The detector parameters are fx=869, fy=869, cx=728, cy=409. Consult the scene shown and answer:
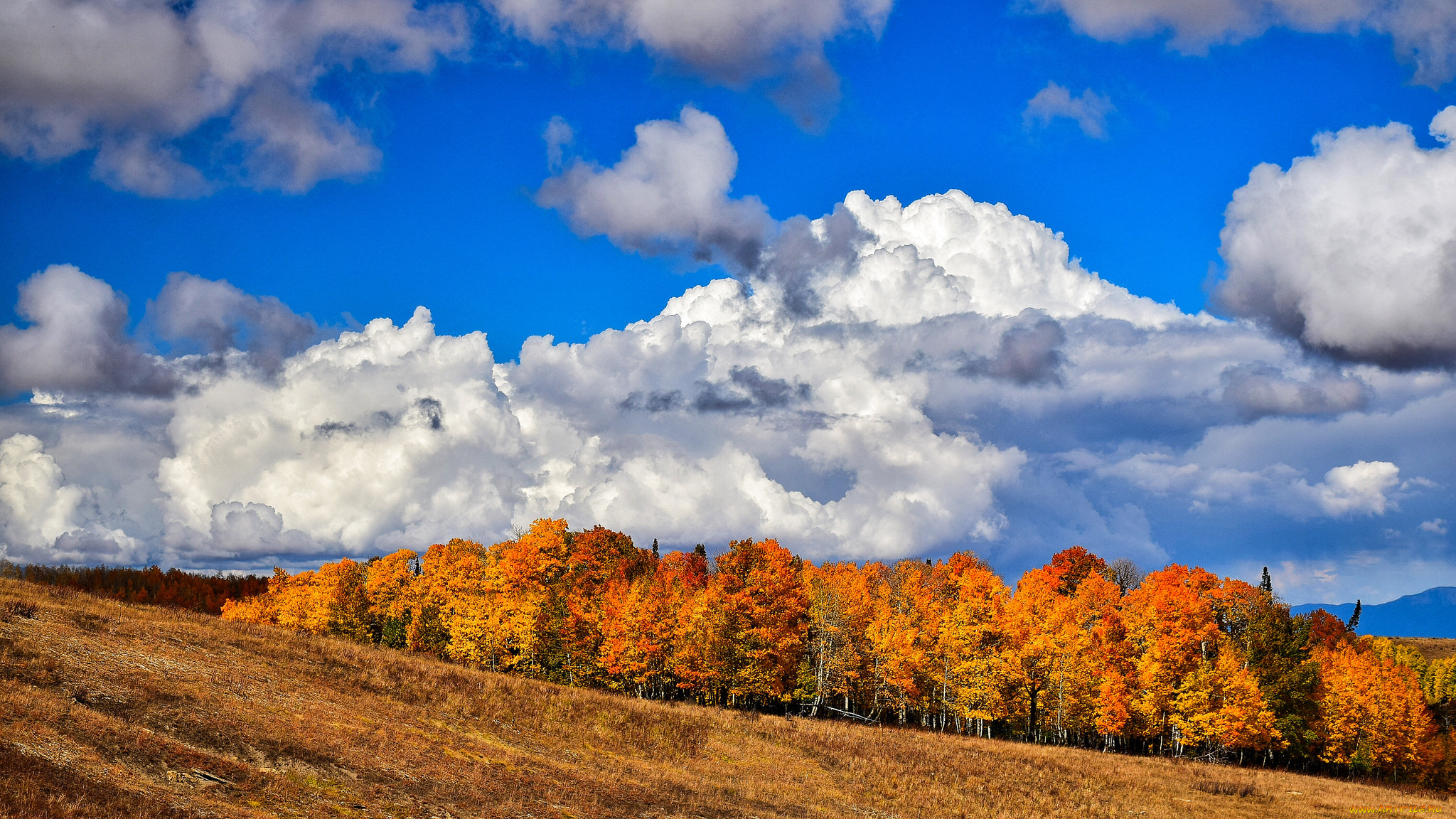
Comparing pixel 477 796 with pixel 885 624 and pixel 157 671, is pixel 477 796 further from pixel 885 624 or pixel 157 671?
pixel 885 624

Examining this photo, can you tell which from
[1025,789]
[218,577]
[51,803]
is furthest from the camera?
[218,577]

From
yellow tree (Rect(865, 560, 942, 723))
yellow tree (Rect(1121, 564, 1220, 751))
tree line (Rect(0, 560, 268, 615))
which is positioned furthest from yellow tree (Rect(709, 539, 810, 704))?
tree line (Rect(0, 560, 268, 615))

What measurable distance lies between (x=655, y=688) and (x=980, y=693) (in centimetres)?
2799

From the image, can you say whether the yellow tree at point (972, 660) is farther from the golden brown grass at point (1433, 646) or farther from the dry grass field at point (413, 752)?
the golden brown grass at point (1433, 646)

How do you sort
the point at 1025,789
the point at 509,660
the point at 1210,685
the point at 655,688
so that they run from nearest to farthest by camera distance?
1. the point at 1025,789
2. the point at 1210,685
3. the point at 509,660
4. the point at 655,688

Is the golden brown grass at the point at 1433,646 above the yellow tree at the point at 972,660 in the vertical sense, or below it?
above

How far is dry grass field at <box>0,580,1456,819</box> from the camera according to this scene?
2206cm

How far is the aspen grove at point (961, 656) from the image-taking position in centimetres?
6706

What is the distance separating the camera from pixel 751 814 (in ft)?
102

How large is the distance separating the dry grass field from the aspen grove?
543 inches

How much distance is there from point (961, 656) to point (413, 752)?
54.8m

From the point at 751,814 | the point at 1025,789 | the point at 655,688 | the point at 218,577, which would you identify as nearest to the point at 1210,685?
the point at 1025,789

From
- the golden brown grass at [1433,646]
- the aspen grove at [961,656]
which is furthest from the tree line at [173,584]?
the golden brown grass at [1433,646]

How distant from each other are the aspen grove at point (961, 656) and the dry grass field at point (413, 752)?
1380 cm
